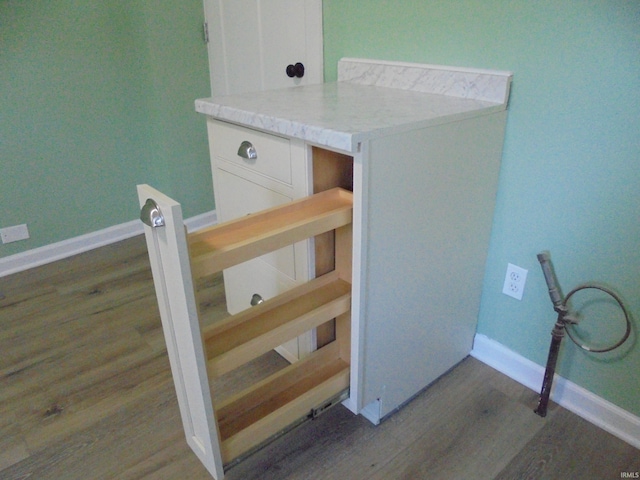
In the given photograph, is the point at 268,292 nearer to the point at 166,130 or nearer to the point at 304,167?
the point at 304,167

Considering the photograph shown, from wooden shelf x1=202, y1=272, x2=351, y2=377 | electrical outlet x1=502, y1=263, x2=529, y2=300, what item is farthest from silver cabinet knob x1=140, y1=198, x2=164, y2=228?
electrical outlet x1=502, y1=263, x2=529, y2=300

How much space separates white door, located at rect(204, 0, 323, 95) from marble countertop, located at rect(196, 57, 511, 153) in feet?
0.99

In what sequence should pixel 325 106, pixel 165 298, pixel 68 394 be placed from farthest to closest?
1. pixel 68 394
2. pixel 325 106
3. pixel 165 298

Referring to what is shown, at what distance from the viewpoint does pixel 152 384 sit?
1.62 meters

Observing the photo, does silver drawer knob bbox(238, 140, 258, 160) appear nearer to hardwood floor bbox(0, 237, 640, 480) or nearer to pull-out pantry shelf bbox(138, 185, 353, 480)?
pull-out pantry shelf bbox(138, 185, 353, 480)

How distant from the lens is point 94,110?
7.88ft

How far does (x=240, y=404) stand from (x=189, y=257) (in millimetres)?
549

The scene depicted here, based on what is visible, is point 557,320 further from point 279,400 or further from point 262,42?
point 262,42

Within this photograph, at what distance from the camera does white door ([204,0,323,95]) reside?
74.2 inches

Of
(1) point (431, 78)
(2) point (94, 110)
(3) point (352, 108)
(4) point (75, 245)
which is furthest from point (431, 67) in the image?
(4) point (75, 245)

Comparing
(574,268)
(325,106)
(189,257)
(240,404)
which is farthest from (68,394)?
(574,268)

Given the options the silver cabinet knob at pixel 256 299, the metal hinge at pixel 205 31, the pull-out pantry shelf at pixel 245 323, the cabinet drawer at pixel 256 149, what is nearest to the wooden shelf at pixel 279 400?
the pull-out pantry shelf at pixel 245 323

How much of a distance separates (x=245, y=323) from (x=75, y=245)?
1757mm

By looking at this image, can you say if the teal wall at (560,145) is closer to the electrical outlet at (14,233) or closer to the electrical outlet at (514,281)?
the electrical outlet at (514,281)
